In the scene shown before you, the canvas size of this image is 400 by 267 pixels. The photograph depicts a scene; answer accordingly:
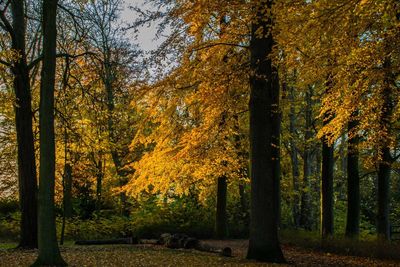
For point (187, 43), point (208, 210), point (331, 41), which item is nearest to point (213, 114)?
point (187, 43)

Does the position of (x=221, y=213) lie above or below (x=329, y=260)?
above

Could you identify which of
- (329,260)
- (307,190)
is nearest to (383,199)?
(329,260)

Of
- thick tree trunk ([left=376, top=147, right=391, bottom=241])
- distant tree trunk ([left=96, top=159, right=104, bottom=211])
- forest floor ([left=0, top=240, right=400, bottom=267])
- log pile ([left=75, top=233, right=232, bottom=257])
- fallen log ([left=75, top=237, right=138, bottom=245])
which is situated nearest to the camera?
forest floor ([left=0, top=240, right=400, bottom=267])

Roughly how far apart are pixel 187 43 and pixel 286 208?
13.8m

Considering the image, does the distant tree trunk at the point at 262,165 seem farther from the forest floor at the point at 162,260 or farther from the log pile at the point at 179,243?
the log pile at the point at 179,243

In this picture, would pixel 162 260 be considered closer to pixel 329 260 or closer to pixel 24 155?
pixel 329 260

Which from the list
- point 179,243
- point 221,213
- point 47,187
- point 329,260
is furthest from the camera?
point 221,213

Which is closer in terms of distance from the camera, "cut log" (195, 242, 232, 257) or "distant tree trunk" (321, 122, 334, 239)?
"cut log" (195, 242, 232, 257)

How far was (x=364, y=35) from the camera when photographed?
1016 cm

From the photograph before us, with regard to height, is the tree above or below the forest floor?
above

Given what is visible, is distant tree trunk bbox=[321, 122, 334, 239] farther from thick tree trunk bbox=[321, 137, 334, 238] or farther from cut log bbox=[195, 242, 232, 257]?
cut log bbox=[195, 242, 232, 257]

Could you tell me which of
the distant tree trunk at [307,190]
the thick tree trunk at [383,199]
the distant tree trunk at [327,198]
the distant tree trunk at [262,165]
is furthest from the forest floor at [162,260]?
the distant tree trunk at [307,190]

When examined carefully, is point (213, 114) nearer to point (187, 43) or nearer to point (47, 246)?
point (187, 43)

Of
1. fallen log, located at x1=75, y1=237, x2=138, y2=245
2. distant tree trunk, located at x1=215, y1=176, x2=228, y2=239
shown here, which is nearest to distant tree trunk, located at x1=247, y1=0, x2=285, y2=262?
fallen log, located at x1=75, y1=237, x2=138, y2=245
